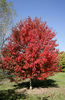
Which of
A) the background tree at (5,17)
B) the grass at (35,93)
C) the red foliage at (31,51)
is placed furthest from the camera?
the background tree at (5,17)

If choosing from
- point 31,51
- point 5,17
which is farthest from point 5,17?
point 31,51

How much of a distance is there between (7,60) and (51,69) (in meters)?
3.23

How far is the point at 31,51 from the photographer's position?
655 cm

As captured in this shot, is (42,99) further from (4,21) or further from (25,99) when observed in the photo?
(4,21)

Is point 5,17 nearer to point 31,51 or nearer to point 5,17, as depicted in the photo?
point 5,17

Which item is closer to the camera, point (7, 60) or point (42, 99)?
point (42, 99)

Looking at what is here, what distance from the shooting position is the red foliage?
659 cm

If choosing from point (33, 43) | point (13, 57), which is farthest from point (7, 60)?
point (33, 43)

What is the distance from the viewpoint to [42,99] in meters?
5.92

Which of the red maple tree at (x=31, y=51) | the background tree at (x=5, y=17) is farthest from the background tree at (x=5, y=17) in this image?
the red maple tree at (x=31, y=51)

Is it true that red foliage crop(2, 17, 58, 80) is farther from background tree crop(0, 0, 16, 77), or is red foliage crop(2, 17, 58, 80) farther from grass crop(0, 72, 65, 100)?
background tree crop(0, 0, 16, 77)

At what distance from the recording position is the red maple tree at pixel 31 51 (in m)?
6.59

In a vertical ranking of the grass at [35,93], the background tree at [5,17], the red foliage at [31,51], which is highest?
the background tree at [5,17]

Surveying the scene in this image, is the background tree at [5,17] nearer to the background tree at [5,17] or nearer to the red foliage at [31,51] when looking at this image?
the background tree at [5,17]
